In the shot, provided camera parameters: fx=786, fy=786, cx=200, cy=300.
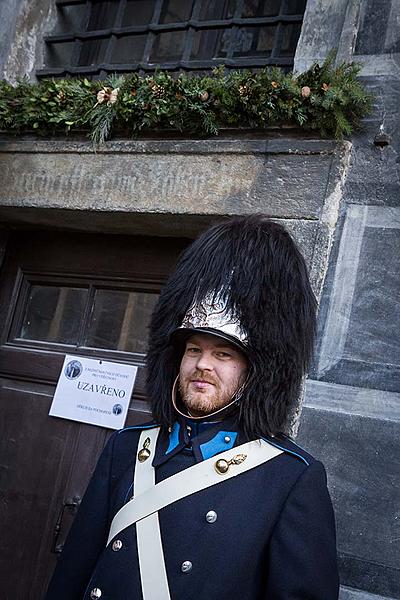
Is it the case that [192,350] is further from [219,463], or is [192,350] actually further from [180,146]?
[180,146]

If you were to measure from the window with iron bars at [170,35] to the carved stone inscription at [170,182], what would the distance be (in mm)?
637

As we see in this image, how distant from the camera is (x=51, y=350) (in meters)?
3.72

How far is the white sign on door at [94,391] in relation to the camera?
3.48 m

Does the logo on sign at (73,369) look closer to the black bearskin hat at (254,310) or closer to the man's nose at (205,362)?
the black bearskin hat at (254,310)

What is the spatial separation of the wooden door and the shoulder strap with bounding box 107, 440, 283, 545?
48.6 inches

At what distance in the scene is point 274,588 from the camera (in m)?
1.99

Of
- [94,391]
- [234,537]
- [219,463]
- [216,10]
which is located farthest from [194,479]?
[216,10]

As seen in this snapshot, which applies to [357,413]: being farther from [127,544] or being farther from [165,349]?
[127,544]

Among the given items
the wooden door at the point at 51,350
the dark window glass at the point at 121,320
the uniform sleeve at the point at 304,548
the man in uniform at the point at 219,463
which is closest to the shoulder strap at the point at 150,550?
the man in uniform at the point at 219,463

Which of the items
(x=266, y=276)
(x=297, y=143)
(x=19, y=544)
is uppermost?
(x=297, y=143)

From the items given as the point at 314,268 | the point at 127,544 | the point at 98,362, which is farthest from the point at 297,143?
the point at 127,544

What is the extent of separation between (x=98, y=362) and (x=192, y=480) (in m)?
1.49

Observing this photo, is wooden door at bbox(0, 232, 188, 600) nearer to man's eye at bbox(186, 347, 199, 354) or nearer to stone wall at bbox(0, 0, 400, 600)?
stone wall at bbox(0, 0, 400, 600)

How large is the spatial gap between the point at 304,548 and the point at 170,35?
2.84 m
